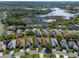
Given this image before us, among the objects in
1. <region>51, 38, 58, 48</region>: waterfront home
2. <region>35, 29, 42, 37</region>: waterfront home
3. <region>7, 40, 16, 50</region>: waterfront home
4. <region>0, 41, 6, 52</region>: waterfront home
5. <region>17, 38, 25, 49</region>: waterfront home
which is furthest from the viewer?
<region>35, 29, 42, 37</region>: waterfront home

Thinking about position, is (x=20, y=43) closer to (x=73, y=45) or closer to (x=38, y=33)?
(x=38, y=33)

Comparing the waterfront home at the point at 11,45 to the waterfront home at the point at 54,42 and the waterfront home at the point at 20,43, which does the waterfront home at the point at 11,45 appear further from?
the waterfront home at the point at 54,42

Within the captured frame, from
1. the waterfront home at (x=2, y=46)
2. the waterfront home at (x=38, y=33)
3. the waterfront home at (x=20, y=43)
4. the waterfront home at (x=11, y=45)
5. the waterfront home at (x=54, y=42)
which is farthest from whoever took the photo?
the waterfront home at (x=38, y=33)

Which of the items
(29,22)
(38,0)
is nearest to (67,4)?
(38,0)

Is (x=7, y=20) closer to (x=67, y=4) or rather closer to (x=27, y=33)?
(x=27, y=33)

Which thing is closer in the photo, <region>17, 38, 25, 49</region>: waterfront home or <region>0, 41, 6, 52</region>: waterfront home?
<region>0, 41, 6, 52</region>: waterfront home

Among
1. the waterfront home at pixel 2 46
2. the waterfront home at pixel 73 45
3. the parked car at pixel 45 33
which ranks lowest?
the waterfront home at pixel 73 45

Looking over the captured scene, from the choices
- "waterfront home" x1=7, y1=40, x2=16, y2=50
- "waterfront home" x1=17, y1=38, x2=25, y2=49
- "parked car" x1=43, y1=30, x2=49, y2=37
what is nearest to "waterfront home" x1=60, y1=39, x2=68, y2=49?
"parked car" x1=43, y1=30, x2=49, y2=37

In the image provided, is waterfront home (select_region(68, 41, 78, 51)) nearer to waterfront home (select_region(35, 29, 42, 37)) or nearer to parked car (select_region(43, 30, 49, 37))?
parked car (select_region(43, 30, 49, 37))

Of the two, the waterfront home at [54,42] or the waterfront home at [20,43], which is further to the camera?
the waterfront home at [54,42]

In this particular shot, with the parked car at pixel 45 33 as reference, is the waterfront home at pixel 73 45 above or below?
below

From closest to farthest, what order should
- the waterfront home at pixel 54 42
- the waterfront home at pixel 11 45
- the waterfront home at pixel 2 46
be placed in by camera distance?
the waterfront home at pixel 2 46, the waterfront home at pixel 11 45, the waterfront home at pixel 54 42

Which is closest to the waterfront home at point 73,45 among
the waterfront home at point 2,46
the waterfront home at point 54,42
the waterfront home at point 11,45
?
the waterfront home at point 54,42
